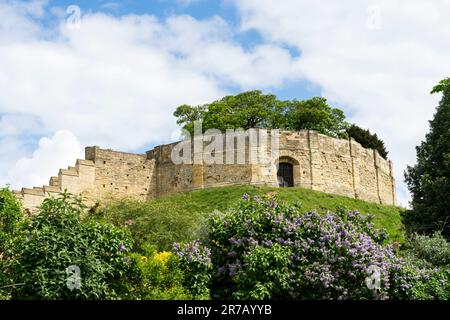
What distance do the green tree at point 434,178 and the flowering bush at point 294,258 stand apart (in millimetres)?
7698

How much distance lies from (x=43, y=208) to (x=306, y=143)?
29556 millimetres

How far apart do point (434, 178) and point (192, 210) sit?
14235 millimetres

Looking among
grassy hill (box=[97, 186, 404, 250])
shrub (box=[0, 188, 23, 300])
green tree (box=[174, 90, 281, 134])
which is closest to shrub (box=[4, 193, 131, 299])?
shrub (box=[0, 188, 23, 300])

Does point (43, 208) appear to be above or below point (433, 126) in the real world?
below

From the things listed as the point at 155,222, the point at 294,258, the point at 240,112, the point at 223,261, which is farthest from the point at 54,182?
the point at 294,258

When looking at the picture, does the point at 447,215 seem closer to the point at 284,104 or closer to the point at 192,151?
the point at 192,151

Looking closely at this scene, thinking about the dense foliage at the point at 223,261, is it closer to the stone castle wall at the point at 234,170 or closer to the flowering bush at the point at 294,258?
the flowering bush at the point at 294,258

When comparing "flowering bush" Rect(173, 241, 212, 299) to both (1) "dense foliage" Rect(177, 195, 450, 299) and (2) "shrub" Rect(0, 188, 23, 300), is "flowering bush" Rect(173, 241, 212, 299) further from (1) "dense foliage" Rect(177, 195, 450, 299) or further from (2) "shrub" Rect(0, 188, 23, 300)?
(2) "shrub" Rect(0, 188, 23, 300)

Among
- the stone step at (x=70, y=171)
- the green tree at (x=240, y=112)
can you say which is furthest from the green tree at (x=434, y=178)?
the green tree at (x=240, y=112)

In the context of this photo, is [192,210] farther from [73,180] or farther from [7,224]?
[7,224]

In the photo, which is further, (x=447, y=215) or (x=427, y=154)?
(x=427, y=154)

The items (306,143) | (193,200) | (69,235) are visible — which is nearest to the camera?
(69,235)

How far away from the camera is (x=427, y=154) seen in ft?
95.8
